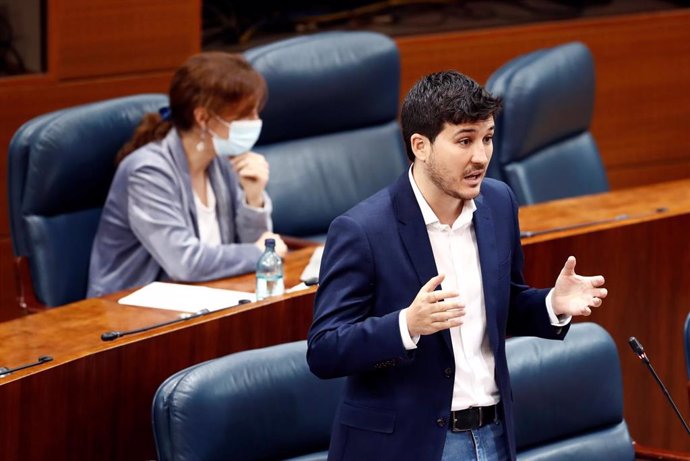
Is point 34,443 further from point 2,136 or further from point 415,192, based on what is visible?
point 2,136

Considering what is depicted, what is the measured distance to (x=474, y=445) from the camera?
2035mm

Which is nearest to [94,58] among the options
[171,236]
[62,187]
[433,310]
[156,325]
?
[62,187]

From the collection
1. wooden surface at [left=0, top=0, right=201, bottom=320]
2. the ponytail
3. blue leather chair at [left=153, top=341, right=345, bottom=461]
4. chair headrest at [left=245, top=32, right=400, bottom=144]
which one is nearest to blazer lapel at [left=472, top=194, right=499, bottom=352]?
blue leather chair at [left=153, top=341, right=345, bottom=461]

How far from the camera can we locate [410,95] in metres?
2.03

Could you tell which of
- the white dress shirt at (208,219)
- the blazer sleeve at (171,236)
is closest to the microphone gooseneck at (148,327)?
the blazer sleeve at (171,236)

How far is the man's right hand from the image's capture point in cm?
185

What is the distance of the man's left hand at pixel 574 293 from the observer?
2.03 m

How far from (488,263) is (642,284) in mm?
1537

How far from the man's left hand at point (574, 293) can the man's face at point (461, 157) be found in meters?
0.19

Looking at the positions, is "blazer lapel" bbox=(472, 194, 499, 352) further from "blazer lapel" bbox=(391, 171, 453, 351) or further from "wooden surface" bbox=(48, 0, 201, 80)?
"wooden surface" bbox=(48, 0, 201, 80)

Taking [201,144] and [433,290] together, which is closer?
[433,290]

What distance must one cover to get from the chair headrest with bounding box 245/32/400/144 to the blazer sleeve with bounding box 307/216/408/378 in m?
1.85

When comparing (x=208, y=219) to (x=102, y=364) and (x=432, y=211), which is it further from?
(x=432, y=211)

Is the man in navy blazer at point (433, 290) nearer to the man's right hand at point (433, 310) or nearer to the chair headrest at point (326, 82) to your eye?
the man's right hand at point (433, 310)
